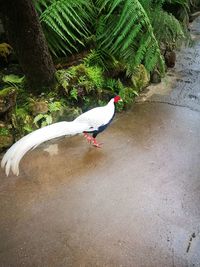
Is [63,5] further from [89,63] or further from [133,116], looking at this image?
[133,116]

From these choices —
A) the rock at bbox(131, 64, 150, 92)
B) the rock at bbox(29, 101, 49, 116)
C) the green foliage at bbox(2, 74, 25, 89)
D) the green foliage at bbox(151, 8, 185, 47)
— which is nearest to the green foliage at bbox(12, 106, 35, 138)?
the rock at bbox(29, 101, 49, 116)

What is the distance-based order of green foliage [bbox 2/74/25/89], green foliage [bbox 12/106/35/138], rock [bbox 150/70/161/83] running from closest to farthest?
green foliage [bbox 12/106/35/138] < green foliage [bbox 2/74/25/89] < rock [bbox 150/70/161/83]

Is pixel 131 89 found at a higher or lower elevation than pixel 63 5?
lower

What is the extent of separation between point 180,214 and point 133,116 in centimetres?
152

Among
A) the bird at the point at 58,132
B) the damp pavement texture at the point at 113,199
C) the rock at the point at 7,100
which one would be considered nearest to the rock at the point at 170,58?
the damp pavement texture at the point at 113,199

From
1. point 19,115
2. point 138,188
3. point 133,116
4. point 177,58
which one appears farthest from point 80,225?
point 177,58

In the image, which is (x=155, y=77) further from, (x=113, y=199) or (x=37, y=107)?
(x=113, y=199)

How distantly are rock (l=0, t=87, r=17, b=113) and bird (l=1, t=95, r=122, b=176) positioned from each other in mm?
493

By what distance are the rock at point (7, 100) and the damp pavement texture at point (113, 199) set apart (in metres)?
0.54

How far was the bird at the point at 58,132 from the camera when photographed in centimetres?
280

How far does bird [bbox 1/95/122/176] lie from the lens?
110 inches

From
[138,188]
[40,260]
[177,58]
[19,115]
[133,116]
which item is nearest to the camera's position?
[40,260]

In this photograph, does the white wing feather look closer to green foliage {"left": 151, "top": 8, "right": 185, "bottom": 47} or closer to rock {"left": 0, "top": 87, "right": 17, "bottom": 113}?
rock {"left": 0, "top": 87, "right": 17, "bottom": 113}

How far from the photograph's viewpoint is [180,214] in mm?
2750
